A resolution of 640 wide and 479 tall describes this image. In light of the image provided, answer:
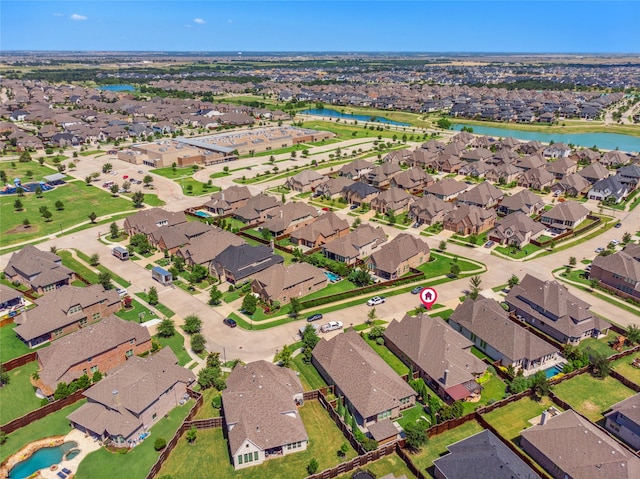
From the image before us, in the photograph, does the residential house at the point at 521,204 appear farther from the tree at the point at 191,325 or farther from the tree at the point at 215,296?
the tree at the point at 191,325

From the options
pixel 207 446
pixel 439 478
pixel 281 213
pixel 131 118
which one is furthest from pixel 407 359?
pixel 131 118

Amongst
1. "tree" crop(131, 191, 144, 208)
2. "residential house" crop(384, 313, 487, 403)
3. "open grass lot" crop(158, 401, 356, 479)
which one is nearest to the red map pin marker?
"residential house" crop(384, 313, 487, 403)

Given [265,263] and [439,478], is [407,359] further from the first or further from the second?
[265,263]

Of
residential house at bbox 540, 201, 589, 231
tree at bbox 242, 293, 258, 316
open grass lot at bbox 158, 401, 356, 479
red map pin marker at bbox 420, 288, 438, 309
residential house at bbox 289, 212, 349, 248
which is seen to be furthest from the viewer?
residential house at bbox 540, 201, 589, 231

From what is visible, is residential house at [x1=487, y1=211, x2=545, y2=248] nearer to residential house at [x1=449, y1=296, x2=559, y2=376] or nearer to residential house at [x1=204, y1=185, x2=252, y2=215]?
residential house at [x1=449, y1=296, x2=559, y2=376]

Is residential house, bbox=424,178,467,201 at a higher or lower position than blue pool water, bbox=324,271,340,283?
higher
